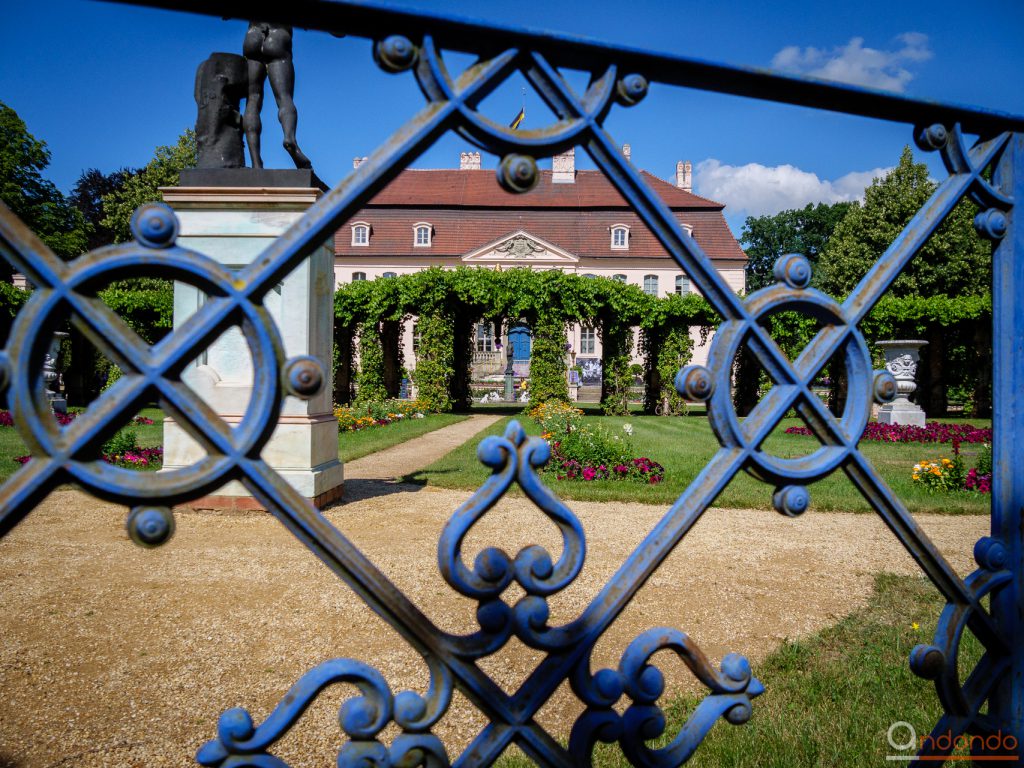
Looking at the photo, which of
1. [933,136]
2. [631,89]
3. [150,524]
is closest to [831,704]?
[933,136]

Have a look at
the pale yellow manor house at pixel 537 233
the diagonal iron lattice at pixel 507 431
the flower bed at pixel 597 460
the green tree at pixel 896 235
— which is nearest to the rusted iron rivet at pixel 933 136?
the diagonal iron lattice at pixel 507 431

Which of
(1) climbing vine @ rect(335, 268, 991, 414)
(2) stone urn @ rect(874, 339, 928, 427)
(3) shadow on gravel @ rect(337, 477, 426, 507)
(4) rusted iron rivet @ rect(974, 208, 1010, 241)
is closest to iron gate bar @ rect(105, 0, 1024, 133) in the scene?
(4) rusted iron rivet @ rect(974, 208, 1010, 241)

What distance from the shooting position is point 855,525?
18.4 feet

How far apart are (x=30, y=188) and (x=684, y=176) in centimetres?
3313

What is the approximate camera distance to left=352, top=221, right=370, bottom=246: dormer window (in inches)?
Answer: 1457

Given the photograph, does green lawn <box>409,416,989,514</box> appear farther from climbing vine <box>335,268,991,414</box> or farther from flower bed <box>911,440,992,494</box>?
climbing vine <box>335,268,991,414</box>

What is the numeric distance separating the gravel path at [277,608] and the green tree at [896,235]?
1051 inches

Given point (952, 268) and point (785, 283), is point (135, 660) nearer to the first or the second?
point (785, 283)

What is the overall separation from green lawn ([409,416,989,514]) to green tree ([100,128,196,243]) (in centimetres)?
2464

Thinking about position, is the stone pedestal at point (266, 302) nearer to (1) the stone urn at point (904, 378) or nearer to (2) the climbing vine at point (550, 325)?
(1) the stone urn at point (904, 378)

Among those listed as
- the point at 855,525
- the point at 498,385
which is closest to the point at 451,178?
the point at 498,385

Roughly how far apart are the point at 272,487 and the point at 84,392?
24.7 metres

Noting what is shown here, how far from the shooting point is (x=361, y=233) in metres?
37.1

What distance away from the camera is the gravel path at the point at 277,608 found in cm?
233
